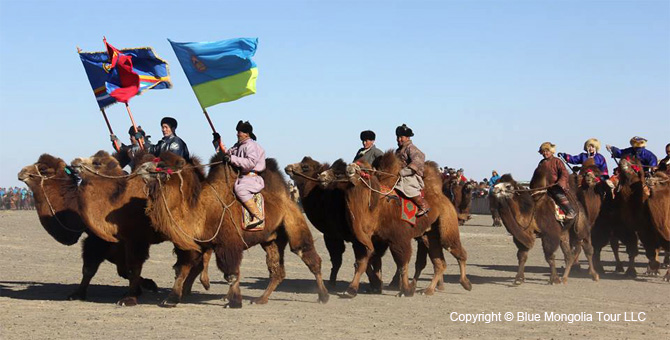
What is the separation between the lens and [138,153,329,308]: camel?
12070 mm

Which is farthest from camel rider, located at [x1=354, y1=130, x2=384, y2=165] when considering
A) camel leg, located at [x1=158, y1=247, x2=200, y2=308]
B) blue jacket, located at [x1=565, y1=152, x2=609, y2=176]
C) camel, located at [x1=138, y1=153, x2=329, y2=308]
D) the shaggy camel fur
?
blue jacket, located at [x1=565, y1=152, x2=609, y2=176]

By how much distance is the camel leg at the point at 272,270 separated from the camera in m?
13.2

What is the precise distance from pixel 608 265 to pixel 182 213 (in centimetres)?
1268

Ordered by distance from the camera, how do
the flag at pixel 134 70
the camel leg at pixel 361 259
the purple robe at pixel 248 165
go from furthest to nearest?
the flag at pixel 134 70
the camel leg at pixel 361 259
the purple robe at pixel 248 165

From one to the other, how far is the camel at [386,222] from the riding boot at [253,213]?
1.22 m

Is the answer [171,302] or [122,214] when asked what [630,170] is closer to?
[171,302]

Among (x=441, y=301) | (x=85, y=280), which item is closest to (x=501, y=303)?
(x=441, y=301)

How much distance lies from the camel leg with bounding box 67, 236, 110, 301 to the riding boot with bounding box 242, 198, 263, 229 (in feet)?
8.11

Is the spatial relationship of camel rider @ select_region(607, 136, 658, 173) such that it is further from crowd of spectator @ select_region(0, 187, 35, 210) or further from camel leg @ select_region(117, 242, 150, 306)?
crowd of spectator @ select_region(0, 187, 35, 210)

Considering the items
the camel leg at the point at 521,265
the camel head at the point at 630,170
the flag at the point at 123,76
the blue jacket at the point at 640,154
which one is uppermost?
the flag at the point at 123,76

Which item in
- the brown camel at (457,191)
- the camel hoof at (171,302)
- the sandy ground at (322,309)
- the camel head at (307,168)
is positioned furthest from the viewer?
the brown camel at (457,191)

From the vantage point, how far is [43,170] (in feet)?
45.2

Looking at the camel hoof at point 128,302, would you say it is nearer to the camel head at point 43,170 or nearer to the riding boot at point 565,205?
the camel head at point 43,170

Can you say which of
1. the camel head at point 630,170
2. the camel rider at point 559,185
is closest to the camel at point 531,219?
the camel rider at point 559,185
